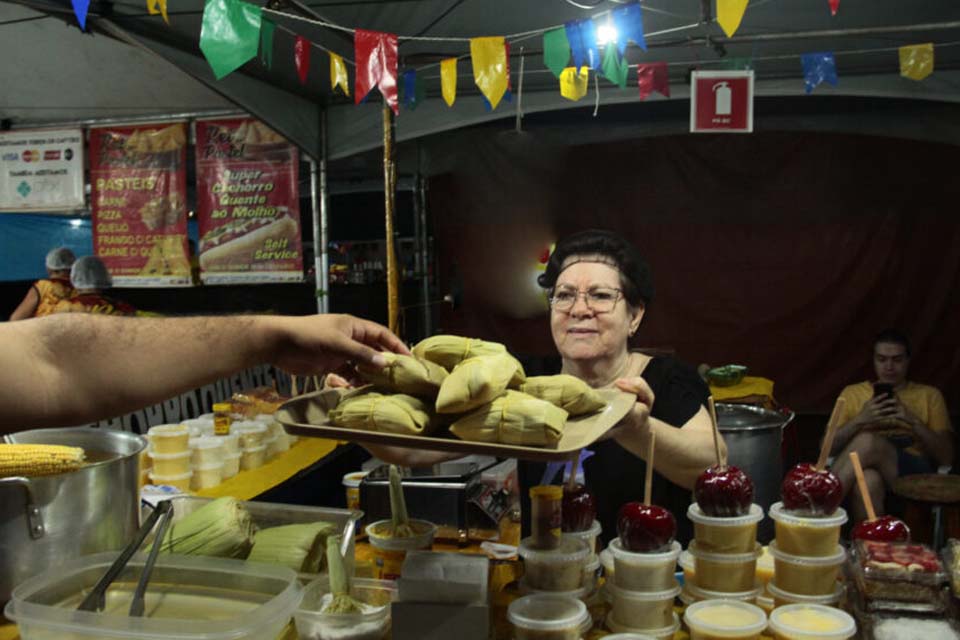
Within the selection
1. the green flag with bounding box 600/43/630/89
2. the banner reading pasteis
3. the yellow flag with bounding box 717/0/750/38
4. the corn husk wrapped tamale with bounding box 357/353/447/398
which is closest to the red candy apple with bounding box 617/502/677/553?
the corn husk wrapped tamale with bounding box 357/353/447/398

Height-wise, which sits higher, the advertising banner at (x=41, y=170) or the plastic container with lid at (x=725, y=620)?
the advertising banner at (x=41, y=170)

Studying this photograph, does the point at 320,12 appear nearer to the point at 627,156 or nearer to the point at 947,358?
the point at 627,156

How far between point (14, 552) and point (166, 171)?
4.62m

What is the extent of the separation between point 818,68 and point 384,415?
510cm

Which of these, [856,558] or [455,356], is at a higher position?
[455,356]

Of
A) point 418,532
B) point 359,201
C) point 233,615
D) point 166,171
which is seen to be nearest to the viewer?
point 233,615

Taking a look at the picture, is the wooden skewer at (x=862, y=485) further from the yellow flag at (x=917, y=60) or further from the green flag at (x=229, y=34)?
the yellow flag at (x=917, y=60)

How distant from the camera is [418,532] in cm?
193

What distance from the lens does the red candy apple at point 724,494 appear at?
1.68 m

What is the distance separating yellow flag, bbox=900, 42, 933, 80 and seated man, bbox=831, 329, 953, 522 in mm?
1773

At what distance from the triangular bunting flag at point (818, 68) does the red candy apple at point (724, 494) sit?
4483 mm

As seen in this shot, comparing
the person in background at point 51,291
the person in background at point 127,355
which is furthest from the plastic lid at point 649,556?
the person in background at point 51,291

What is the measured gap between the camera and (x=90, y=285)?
5.72 metres

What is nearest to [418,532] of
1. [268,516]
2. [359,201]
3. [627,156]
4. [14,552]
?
[268,516]
